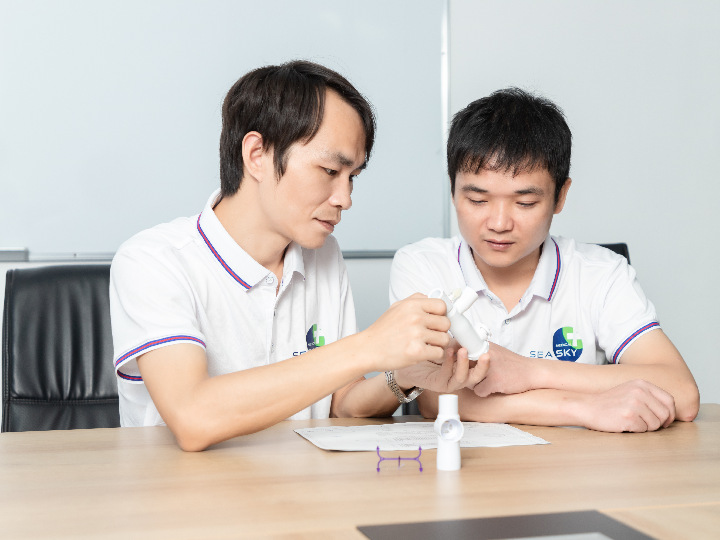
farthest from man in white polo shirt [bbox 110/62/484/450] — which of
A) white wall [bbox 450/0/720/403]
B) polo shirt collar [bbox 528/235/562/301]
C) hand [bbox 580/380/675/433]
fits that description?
white wall [bbox 450/0/720/403]

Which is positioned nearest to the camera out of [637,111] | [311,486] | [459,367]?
[311,486]

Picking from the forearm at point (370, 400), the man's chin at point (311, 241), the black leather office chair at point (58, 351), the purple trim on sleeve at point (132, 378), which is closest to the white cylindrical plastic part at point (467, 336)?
the forearm at point (370, 400)

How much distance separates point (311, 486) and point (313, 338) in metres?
0.77

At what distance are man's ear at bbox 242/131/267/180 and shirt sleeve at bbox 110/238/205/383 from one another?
0.82ft

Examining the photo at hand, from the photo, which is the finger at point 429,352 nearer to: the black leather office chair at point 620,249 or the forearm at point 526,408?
the forearm at point 526,408

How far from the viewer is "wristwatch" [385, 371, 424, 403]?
55.3 inches

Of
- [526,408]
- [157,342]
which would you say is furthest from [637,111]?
[157,342]

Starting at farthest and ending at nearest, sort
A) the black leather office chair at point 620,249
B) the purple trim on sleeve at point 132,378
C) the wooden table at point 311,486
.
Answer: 1. the black leather office chair at point 620,249
2. the purple trim on sleeve at point 132,378
3. the wooden table at point 311,486

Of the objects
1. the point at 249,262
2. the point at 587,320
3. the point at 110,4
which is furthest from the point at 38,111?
the point at 587,320

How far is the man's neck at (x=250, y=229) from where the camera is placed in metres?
1.56

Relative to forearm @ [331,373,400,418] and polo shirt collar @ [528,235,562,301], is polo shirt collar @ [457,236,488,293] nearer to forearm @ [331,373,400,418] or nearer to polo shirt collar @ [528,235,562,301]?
polo shirt collar @ [528,235,562,301]

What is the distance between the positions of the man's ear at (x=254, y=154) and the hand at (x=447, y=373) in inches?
19.0

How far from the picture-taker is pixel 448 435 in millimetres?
1010

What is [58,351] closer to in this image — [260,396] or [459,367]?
[260,396]
